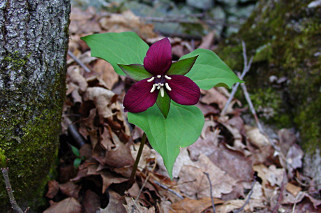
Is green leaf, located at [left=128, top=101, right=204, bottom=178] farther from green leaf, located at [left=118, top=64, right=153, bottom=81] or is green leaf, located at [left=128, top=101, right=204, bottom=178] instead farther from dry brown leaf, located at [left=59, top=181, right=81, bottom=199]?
dry brown leaf, located at [left=59, top=181, right=81, bottom=199]

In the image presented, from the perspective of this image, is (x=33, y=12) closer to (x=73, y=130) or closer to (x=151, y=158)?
(x=73, y=130)

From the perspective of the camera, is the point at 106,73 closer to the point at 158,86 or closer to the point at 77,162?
the point at 77,162

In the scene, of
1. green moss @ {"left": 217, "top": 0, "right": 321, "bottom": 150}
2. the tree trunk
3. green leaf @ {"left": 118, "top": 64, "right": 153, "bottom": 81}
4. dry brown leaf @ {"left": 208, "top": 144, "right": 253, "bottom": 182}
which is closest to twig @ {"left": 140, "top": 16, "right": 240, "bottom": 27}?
green moss @ {"left": 217, "top": 0, "right": 321, "bottom": 150}

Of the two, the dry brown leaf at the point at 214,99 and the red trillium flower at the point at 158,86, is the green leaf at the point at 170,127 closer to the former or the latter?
the red trillium flower at the point at 158,86

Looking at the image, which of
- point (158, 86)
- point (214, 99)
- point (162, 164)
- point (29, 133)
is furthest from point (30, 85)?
point (214, 99)

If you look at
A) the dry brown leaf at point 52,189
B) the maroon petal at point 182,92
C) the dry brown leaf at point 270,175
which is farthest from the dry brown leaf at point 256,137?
the dry brown leaf at point 52,189

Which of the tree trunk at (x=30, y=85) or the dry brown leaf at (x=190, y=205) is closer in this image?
the tree trunk at (x=30, y=85)

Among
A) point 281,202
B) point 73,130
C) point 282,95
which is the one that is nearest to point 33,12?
point 73,130
